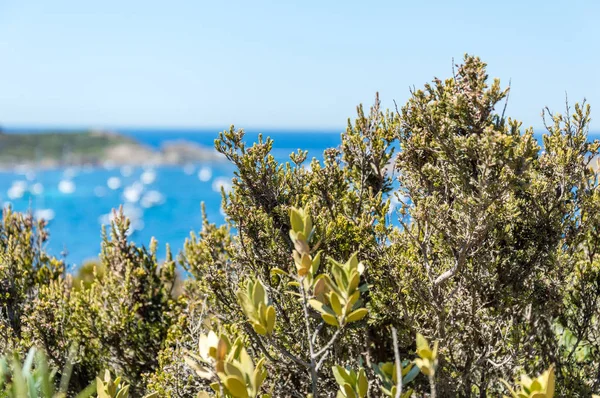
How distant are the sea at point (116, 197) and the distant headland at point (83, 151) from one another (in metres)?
3.76

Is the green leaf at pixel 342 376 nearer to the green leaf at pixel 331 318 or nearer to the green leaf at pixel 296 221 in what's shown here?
the green leaf at pixel 331 318

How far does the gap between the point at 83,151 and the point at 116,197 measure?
59874 mm

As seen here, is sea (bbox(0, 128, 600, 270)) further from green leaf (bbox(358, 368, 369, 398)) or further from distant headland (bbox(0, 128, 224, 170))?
green leaf (bbox(358, 368, 369, 398))

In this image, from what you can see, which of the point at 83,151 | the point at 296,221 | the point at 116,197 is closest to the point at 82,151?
the point at 83,151

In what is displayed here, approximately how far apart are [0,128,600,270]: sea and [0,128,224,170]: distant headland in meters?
3.84

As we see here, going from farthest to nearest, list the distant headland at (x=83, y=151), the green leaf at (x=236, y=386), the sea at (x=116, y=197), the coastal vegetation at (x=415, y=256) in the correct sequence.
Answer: the distant headland at (x=83, y=151) → the sea at (x=116, y=197) → the coastal vegetation at (x=415, y=256) → the green leaf at (x=236, y=386)

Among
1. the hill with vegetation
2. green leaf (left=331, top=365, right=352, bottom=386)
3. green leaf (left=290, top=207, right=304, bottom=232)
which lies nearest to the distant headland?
the hill with vegetation

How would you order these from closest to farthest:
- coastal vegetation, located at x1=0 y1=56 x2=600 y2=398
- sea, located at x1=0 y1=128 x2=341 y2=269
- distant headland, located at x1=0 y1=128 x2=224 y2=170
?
coastal vegetation, located at x1=0 y1=56 x2=600 y2=398 < sea, located at x1=0 y1=128 x2=341 y2=269 < distant headland, located at x1=0 y1=128 x2=224 y2=170

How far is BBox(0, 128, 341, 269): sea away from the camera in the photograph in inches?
3442

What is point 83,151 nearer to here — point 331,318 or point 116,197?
point 116,197

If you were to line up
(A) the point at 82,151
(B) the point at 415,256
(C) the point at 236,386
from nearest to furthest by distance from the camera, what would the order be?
(C) the point at 236,386 < (B) the point at 415,256 < (A) the point at 82,151

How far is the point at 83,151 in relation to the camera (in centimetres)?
17788

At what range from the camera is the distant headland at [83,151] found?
170 metres

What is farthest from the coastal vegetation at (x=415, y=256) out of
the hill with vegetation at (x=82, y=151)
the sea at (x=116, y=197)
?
the hill with vegetation at (x=82, y=151)
